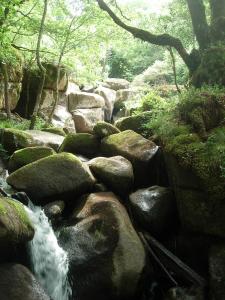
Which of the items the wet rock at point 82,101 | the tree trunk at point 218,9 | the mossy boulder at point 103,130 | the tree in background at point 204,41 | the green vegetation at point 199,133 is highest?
the tree trunk at point 218,9

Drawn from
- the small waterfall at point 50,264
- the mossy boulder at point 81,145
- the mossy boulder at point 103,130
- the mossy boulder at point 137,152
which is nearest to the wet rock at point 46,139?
the mossy boulder at point 81,145

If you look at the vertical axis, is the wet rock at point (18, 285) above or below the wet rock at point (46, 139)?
below

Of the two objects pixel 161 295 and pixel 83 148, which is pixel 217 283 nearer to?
pixel 161 295

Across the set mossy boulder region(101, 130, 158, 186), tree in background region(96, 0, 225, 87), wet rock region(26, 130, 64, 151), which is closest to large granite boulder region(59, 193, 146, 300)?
mossy boulder region(101, 130, 158, 186)

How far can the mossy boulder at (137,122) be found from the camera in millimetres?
10445

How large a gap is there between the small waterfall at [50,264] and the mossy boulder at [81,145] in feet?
12.3

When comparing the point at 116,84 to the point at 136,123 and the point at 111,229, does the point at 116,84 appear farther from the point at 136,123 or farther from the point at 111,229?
the point at 111,229

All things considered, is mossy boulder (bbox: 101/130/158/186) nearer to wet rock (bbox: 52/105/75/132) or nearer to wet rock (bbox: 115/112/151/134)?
wet rock (bbox: 115/112/151/134)

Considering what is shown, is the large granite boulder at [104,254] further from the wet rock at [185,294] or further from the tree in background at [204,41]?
the tree in background at [204,41]

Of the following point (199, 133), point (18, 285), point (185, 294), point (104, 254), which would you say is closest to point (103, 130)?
point (199, 133)

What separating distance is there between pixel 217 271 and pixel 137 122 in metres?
5.62

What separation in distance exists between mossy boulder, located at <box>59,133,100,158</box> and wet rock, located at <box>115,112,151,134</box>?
3.91 feet

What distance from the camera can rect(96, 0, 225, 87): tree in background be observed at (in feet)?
32.0

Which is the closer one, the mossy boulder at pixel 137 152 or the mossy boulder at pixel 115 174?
the mossy boulder at pixel 115 174
